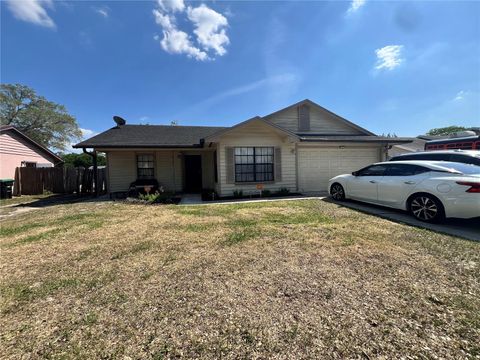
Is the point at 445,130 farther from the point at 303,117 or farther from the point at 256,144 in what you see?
the point at 256,144

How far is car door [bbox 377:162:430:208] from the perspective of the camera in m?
5.68

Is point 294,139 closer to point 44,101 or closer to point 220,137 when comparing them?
point 220,137

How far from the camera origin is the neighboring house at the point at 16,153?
12.8 metres

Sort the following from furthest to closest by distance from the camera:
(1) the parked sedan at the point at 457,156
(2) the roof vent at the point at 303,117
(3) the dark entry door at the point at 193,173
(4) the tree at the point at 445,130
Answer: (4) the tree at the point at 445,130, (2) the roof vent at the point at 303,117, (3) the dark entry door at the point at 193,173, (1) the parked sedan at the point at 457,156

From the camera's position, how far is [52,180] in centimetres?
1341

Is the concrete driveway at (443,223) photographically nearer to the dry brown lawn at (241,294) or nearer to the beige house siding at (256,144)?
the dry brown lawn at (241,294)

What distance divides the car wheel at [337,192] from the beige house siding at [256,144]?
2.31 meters

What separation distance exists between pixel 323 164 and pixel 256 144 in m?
3.72

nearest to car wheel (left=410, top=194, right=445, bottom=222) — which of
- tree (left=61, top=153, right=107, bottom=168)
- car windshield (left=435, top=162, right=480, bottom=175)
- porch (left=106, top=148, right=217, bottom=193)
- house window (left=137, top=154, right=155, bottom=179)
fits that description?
car windshield (left=435, top=162, right=480, bottom=175)

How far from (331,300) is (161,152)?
37.3 feet

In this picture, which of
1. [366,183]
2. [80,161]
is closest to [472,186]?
[366,183]

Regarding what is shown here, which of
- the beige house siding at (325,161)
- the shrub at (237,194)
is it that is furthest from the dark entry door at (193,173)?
the beige house siding at (325,161)

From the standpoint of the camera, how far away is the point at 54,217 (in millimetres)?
6559

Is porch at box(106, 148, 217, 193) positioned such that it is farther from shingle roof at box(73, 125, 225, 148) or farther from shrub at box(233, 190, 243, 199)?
shrub at box(233, 190, 243, 199)
